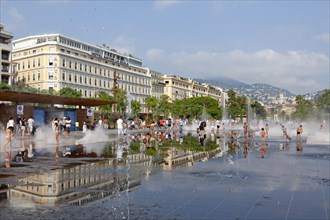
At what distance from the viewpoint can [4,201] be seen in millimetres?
7699

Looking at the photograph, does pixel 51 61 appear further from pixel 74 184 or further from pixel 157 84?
pixel 74 184

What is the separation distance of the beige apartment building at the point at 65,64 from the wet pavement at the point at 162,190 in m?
66.0

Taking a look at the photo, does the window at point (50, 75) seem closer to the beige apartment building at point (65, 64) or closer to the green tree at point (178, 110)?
the beige apartment building at point (65, 64)

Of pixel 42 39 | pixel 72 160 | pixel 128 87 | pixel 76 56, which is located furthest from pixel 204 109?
pixel 72 160

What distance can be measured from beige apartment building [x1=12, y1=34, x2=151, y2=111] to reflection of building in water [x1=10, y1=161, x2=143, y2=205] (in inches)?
2627

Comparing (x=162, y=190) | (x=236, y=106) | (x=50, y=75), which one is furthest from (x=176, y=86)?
(x=162, y=190)

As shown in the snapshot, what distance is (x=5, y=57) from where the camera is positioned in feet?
254

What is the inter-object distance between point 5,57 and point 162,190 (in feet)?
249

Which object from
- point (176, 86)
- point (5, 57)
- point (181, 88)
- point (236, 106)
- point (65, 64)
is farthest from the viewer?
point (181, 88)

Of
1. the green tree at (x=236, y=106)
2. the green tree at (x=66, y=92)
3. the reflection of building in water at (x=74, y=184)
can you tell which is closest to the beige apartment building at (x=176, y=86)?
the green tree at (x=236, y=106)

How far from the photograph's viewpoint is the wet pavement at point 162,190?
7043 mm

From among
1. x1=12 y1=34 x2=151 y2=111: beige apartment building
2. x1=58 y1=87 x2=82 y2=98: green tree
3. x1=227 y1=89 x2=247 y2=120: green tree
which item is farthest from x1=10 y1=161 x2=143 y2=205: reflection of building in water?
x1=227 y1=89 x2=247 y2=120: green tree

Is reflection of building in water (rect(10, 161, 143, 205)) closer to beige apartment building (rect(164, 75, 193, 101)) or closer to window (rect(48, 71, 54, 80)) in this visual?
window (rect(48, 71, 54, 80))

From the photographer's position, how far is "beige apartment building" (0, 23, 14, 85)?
76.7m
